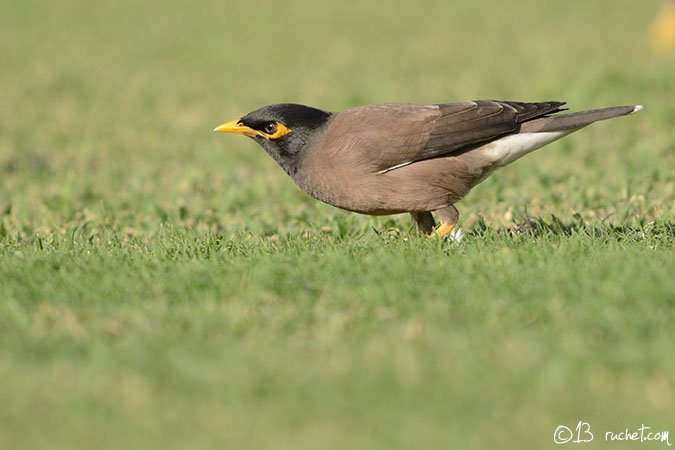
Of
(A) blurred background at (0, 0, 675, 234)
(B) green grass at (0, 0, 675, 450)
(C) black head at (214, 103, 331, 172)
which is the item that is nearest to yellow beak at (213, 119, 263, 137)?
(C) black head at (214, 103, 331, 172)

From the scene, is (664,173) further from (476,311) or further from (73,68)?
(73,68)

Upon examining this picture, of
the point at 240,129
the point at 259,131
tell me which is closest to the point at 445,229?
the point at 259,131

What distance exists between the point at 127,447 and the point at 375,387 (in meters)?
1.11

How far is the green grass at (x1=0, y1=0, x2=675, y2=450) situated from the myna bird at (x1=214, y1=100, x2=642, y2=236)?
370mm

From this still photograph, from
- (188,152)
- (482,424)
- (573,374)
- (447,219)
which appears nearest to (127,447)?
(482,424)

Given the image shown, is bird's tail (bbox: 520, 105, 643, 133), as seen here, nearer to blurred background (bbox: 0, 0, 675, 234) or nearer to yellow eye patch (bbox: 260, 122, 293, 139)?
blurred background (bbox: 0, 0, 675, 234)

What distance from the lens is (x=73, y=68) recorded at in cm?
1902

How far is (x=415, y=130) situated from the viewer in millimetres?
7246

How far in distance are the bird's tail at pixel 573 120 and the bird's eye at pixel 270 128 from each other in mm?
1722

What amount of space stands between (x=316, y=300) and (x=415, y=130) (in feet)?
6.00

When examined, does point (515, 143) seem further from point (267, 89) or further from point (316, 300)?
point (267, 89)

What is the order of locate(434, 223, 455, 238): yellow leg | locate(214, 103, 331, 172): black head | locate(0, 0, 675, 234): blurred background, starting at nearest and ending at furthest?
locate(434, 223, 455, 238): yellow leg < locate(214, 103, 331, 172): black head < locate(0, 0, 675, 234): blurred background

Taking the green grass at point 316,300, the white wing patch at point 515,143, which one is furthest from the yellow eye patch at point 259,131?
the white wing patch at point 515,143

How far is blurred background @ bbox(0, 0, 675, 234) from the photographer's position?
958 centimetres
